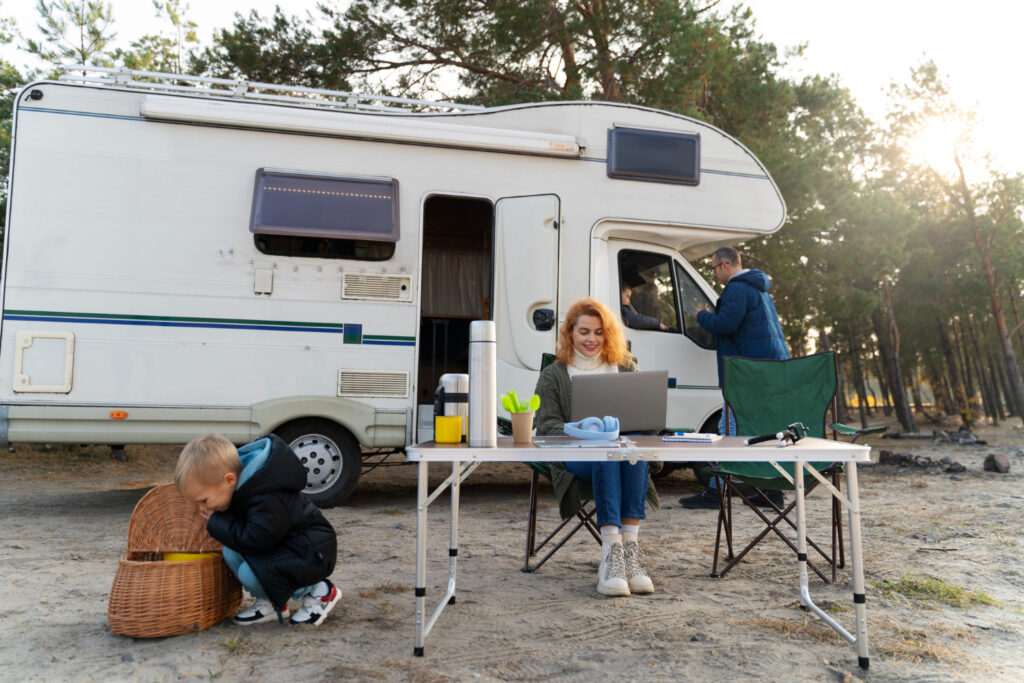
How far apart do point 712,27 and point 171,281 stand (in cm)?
709

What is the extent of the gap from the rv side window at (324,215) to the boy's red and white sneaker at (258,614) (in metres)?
2.81

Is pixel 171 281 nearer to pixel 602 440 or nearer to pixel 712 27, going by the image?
pixel 602 440

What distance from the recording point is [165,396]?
4875mm

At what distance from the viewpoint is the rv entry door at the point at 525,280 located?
5445 mm

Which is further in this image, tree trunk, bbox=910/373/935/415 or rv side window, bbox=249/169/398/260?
tree trunk, bbox=910/373/935/415

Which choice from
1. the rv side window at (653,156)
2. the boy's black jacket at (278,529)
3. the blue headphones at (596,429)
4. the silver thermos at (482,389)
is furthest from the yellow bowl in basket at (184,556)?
the rv side window at (653,156)

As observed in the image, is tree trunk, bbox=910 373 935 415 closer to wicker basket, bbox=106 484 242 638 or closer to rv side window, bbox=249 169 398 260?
rv side window, bbox=249 169 398 260

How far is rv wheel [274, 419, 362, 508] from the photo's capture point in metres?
5.18

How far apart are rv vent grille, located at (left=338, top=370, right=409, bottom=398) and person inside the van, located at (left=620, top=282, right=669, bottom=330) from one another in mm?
1790

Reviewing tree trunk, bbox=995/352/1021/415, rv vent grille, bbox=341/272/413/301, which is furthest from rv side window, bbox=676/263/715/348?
tree trunk, bbox=995/352/1021/415

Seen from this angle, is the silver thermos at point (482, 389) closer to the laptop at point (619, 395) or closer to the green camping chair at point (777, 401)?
the laptop at point (619, 395)

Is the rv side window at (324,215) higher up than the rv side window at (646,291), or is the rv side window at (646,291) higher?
the rv side window at (324,215)

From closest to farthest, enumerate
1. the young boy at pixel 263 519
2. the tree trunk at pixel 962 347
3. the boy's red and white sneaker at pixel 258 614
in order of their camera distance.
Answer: the young boy at pixel 263 519
the boy's red and white sneaker at pixel 258 614
the tree trunk at pixel 962 347

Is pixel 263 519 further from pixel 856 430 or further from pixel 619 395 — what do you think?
pixel 856 430
